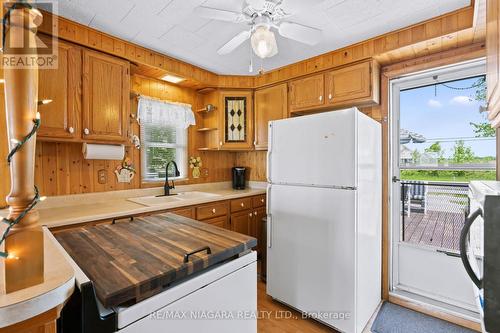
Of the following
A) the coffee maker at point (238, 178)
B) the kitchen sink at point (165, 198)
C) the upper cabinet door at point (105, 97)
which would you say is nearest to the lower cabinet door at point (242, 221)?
the kitchen sink at point (165, 198)

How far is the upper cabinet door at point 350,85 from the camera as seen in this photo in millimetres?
2289

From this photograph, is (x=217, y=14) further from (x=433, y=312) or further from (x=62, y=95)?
(x=433, y=312)

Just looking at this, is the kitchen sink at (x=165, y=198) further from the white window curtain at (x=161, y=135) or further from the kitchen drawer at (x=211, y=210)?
the white window curtain at (x=161, y=135)

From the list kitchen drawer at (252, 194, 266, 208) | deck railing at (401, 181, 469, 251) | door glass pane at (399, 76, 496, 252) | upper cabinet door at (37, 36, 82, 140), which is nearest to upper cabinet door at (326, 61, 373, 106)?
door glass pane at (399, 76, 496, 252)

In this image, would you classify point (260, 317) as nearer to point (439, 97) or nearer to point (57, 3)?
point (439, 97)

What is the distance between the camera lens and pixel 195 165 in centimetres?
329

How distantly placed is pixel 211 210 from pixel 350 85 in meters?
1.91

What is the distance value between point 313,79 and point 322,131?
1.01m

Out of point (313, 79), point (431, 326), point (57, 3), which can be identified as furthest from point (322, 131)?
point (57, 3)

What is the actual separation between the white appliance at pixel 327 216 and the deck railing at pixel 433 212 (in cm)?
43

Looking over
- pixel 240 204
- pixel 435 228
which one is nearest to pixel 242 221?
pixel 240 204

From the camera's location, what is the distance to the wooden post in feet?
1.67

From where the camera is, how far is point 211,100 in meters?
3.29

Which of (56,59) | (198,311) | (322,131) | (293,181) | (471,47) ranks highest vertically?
(471,47)
